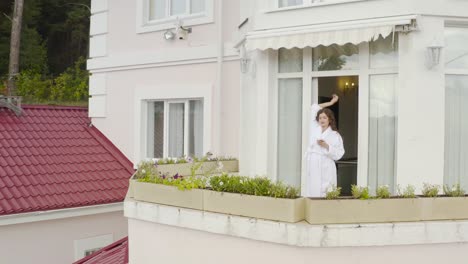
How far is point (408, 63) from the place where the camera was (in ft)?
29.3

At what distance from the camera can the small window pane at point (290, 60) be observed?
1037 centimetres

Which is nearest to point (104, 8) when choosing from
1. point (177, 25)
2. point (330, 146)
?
point (177, 25)

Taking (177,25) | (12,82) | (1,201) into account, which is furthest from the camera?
(12,82)

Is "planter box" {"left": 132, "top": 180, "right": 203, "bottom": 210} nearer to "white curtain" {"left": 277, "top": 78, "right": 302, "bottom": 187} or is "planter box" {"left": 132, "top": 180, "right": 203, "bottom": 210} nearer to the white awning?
"white curtain" {"left": 277, "top": 78, "right": 302, "bottom": 187}

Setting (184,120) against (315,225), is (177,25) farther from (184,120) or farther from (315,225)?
(315,225)

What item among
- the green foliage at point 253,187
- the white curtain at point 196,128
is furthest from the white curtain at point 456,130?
the white curtain at point 196,128

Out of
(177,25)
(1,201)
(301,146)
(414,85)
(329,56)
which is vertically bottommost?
(1,201)

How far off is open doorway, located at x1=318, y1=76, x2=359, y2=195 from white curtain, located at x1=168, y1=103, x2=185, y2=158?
13.9 feet

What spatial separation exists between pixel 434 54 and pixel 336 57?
74.4 inches

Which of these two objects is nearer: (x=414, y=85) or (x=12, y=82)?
(x=414, y=85)

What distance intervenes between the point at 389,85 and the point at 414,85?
56cm

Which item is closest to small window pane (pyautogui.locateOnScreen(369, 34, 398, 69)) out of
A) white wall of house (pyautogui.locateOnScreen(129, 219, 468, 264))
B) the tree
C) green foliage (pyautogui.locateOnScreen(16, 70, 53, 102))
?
white wall of house (pyautogui.locateOnScreen(129, 219, 468, 264))

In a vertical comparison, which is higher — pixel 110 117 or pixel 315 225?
pixel 110 117

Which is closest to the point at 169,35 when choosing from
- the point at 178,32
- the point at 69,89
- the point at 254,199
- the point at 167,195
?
the point at 178,32
